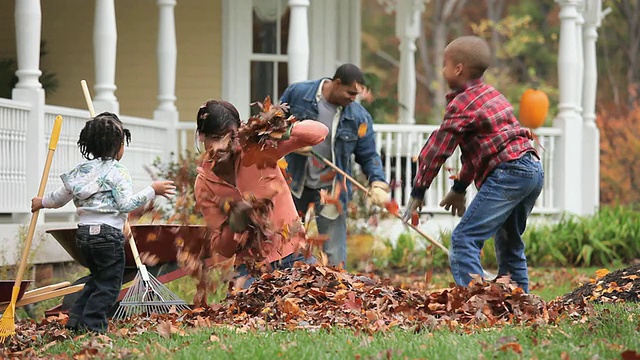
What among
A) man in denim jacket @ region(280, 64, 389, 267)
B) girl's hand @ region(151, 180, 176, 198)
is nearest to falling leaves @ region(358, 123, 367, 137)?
man in denim jacket @ region(280, 64, 389, 267)

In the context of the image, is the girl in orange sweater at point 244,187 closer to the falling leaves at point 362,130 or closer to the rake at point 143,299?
A: the rake at point 143,299

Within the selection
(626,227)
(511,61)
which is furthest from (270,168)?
(511,61)

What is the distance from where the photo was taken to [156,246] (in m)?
8.01

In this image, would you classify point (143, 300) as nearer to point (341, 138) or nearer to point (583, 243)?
point (341, 138)

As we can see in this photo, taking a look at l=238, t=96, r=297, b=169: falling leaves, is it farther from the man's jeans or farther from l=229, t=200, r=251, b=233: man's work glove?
the man's jeans

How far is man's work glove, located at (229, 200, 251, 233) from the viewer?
7086mm

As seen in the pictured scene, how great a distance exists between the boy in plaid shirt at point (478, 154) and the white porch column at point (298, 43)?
6283 millimetres

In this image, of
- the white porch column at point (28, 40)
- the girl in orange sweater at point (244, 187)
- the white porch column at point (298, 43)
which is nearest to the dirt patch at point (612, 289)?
the girl in orange sweater at point (244, 187)

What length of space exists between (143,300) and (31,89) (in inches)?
155

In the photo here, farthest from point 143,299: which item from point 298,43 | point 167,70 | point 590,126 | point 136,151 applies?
point 590,126

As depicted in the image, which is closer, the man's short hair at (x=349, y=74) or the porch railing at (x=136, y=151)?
the man's short hair at (x=349, y=74)

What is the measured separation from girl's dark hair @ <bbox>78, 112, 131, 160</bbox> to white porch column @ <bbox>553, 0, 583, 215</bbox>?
9896mm

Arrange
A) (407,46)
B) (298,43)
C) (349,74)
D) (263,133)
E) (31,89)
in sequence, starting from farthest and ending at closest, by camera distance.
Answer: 1. (407,46)
2. (298,43)
3. (31,89)
4. (349,74)
5. (263,133)

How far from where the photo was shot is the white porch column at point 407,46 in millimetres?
19406
